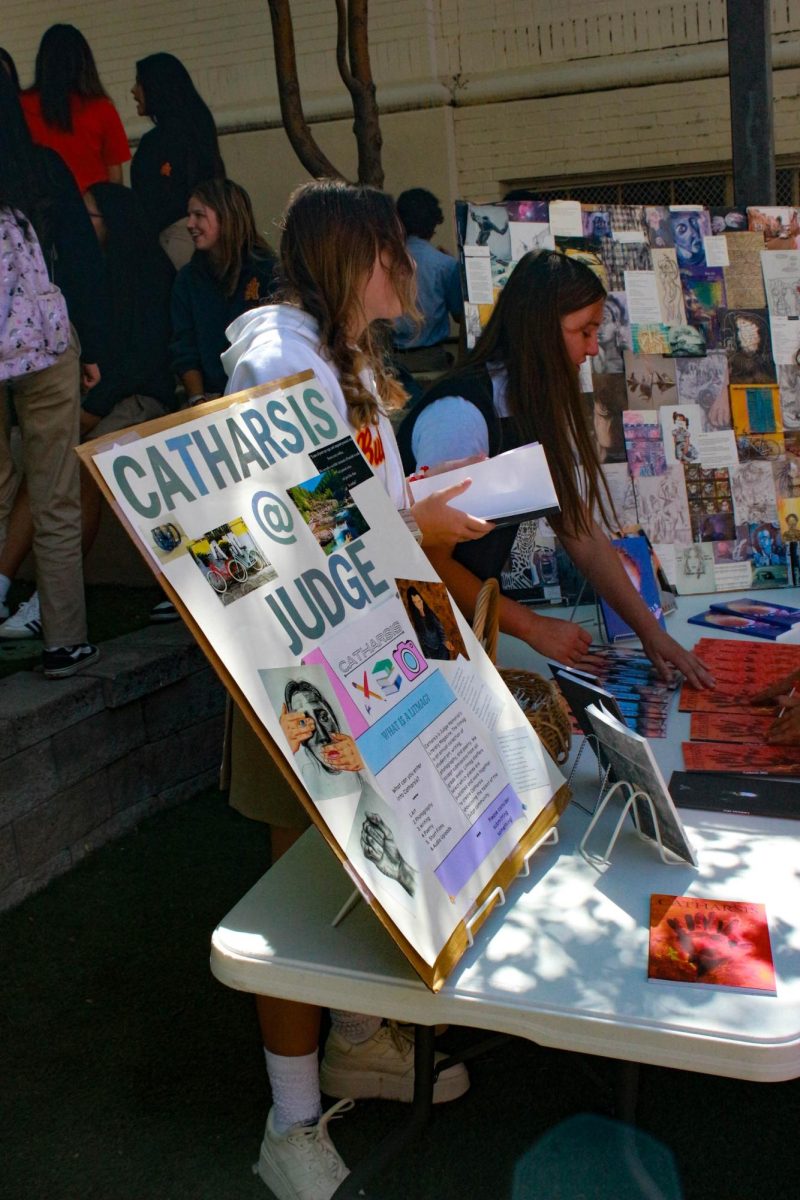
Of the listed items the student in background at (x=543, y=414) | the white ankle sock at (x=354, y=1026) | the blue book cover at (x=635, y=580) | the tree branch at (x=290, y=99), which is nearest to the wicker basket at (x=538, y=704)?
the student in background at (x=543, y=414)

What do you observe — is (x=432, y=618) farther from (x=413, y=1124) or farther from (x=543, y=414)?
(x=543, y=414)

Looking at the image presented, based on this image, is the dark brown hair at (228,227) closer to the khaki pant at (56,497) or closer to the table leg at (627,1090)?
the khaki pant at (56,497)

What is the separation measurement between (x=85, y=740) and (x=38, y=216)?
1636 millimetres

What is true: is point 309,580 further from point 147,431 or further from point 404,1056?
point 404,1056

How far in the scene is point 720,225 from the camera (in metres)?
3.88

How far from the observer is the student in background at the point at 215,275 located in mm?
4586

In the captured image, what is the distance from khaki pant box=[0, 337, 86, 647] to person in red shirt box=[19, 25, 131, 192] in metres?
2.19

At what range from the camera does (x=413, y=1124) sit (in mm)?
2031

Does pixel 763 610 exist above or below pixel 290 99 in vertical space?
below

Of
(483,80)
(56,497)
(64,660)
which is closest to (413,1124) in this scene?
(64,660)

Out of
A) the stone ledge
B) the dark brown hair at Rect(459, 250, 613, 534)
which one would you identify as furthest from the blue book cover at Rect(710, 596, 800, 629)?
the stone ledge

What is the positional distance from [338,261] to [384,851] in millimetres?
1087

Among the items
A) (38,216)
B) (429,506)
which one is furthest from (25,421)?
(429,506)

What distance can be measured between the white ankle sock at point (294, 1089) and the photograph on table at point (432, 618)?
785 millimetres
